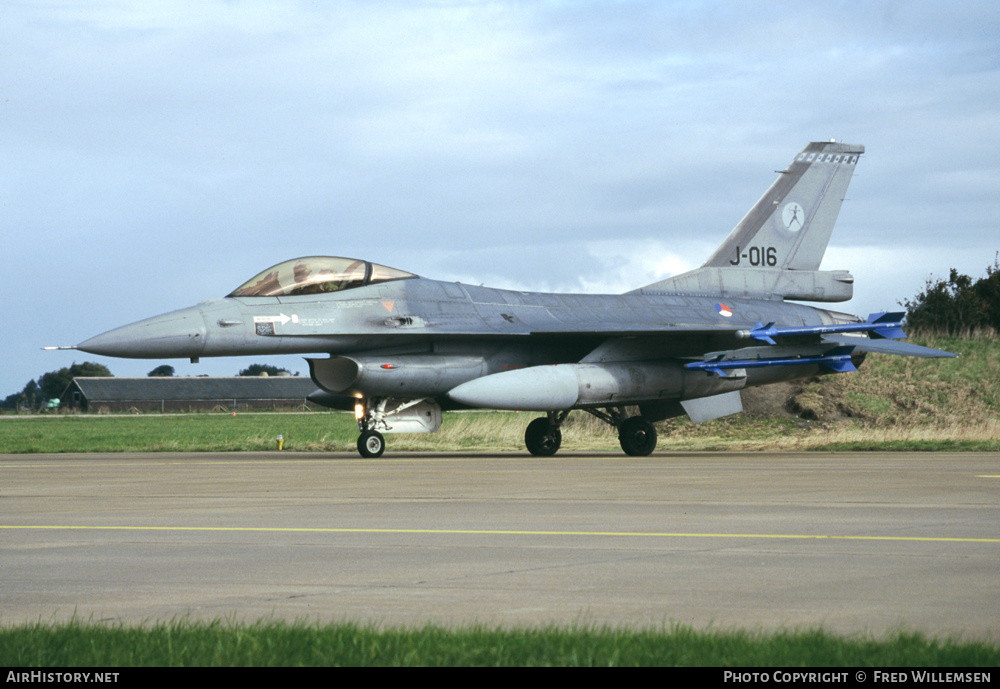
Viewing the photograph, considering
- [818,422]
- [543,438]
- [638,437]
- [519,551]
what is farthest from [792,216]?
[519,551]

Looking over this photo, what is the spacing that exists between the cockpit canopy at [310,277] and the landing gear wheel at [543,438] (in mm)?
4180

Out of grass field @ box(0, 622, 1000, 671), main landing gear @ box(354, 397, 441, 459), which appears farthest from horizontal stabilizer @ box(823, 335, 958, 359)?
grass field @ box(0, 622, 1000, 671)

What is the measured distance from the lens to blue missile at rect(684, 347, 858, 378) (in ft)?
69.9

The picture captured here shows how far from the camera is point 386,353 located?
66.2 feet

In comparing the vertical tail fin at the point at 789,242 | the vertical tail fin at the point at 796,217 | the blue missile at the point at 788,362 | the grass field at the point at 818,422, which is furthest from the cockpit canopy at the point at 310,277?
the vertical tail fin at the point at 796,217

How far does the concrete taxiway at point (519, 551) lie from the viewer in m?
5.25

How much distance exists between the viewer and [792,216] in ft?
83.0

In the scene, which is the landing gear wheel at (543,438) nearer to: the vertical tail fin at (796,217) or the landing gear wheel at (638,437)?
the landing gear wheel at (638,437)

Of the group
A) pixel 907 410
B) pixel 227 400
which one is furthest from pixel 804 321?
pixel 227 400

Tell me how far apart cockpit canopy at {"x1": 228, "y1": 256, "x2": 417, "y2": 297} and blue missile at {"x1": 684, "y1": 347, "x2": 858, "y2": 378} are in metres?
6.05

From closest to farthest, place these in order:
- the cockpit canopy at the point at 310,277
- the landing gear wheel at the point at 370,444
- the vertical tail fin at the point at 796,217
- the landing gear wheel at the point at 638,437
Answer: the cockpit canopy at the point at 310,277 → the landing gear wheel at the point at 370,444 → the landing gear wheel at the point at 638,437 → the vertical tail fin at the point at 796,217

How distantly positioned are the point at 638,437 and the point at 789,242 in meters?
6.40

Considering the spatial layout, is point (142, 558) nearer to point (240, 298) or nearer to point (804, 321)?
point (240, 298)

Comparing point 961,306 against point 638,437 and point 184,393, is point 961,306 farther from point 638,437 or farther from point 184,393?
point 184,393
